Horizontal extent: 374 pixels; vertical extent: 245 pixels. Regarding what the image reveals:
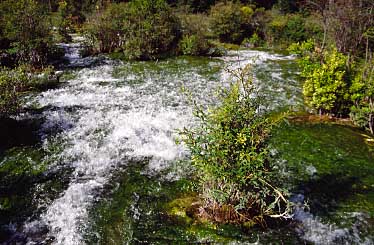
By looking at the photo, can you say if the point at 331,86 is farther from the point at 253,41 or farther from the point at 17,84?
the point at 253,41

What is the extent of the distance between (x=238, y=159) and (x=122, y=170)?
11.7 ft

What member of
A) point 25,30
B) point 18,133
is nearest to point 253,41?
point 25,30

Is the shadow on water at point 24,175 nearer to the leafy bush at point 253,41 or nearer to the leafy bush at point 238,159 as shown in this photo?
the leafy bush at point 238,159

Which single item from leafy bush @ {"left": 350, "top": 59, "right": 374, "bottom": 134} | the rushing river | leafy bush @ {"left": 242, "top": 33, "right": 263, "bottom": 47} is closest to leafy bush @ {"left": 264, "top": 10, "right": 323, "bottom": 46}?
leafy bush @ {"left": 242, "top": 33, "right": 263, "bottom": 47}

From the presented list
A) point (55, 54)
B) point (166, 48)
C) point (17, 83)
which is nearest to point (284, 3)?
point (166, 48)

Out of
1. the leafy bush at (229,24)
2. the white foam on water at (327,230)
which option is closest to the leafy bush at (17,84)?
the white foam on water at (327,230)

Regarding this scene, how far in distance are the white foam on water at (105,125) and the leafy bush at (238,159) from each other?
2156 mm

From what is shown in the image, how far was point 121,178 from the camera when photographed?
339 inches

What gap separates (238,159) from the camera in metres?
6.51

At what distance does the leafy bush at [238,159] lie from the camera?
6.39 m

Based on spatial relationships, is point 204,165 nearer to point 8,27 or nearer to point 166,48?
point 8,27

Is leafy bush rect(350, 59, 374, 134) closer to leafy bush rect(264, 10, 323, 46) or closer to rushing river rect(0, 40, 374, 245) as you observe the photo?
rushing river rect(0, 40, 374, 245)

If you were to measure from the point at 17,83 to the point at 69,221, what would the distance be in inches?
331

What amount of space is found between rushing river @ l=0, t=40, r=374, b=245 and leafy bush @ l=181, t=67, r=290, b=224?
0.54 metres
